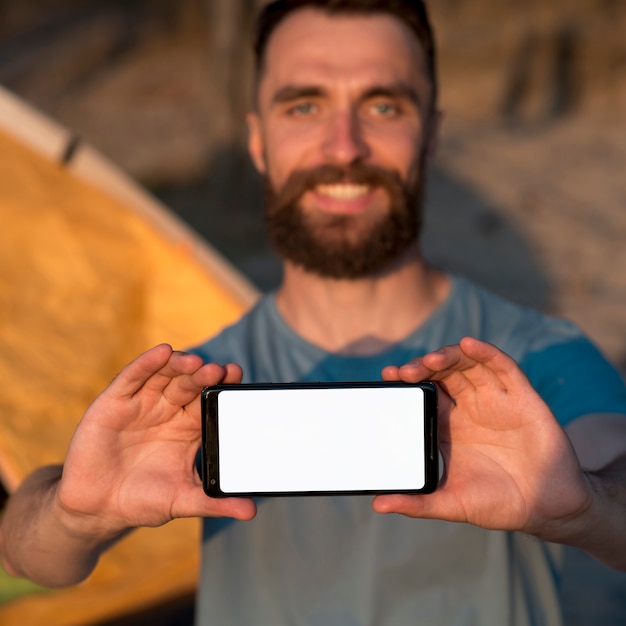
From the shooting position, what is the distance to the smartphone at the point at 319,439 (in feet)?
3.49

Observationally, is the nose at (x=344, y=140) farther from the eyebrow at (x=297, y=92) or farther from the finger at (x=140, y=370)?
the finger at (x=140, y=370)

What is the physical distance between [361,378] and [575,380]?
0.32 meters

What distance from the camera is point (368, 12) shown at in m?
1.64

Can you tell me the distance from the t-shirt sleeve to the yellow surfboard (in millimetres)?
1206

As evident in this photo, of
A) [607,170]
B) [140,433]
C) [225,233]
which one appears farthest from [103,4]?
[140,433]

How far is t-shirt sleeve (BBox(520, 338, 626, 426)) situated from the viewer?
51.3 inches

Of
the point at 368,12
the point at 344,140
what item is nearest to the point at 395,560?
the point at 344,140

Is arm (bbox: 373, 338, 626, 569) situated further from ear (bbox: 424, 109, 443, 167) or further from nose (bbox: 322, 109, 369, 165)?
ear (bbox: 424, 109, 443, 167)

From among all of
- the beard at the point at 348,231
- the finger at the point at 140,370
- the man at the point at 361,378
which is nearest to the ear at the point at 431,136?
the man at the point at 361,378

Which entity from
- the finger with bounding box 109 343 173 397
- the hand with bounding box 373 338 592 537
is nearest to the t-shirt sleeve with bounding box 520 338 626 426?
the hand with bounding box 373 338 592 537

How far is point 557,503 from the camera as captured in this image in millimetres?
1042

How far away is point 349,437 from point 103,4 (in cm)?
940

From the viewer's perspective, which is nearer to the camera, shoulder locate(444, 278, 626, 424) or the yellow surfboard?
shoulder locate(444, 278, 626, 424)

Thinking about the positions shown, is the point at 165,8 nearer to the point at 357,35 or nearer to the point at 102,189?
the point at 102,189
